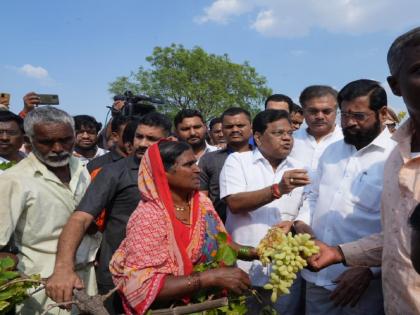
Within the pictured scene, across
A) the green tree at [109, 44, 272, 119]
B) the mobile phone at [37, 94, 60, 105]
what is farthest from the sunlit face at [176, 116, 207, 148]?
the green tree at [109, 44, 272, 119]

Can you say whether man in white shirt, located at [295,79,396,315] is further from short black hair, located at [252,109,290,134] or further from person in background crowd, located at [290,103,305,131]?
person in background crowd, located at [290,103,305,131]

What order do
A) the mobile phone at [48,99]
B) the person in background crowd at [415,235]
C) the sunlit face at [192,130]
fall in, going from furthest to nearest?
the mobile phone at [48,99] → the sunlit face at [192,130] → the person in background crowd at [415,235]

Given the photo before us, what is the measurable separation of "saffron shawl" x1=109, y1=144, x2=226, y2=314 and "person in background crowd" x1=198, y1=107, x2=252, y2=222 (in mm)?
1725

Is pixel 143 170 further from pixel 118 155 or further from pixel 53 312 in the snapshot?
pixel 118 155

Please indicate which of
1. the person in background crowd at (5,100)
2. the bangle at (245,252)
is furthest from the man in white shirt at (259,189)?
the person in background crowd at (5,100)

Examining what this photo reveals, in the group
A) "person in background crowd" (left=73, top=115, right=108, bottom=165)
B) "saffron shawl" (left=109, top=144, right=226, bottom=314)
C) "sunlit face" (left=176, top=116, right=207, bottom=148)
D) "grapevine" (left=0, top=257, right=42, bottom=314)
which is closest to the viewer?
"grapevine" (left=0, top=257, right=42, bottom=314)

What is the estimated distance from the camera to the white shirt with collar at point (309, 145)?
434 centimetres

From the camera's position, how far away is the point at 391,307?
6.49 ft

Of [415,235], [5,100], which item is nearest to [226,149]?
[5,100]

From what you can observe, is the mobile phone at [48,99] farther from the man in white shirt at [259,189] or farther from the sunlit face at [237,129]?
the man in white shirt at [259,189]

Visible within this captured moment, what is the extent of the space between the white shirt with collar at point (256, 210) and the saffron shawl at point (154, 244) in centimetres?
85

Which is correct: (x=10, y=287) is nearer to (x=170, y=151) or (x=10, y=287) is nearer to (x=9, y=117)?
(x=170, y=151)

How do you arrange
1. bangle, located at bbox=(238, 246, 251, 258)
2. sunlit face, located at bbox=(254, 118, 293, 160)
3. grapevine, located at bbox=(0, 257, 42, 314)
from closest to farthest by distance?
grapevine, located at bbox=(0, 257, 42, 314) → bangle, located at bbox=(238, 246, 251, 258) → sunlit face, located at bbox=(254, 118, 293, 160)

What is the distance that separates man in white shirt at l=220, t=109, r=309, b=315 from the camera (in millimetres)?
3480
